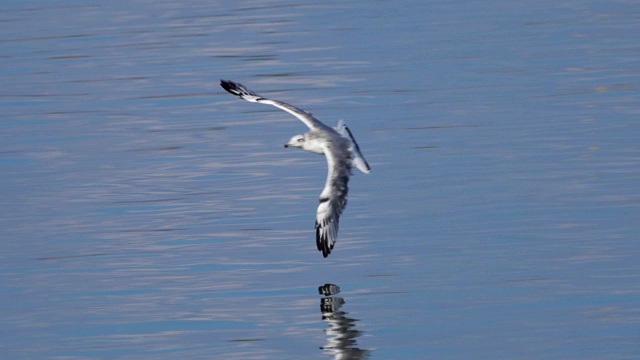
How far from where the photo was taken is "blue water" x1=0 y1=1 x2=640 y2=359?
1080 cm

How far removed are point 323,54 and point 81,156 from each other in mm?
7067

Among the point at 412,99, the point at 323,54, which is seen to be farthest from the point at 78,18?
the point at 412,99

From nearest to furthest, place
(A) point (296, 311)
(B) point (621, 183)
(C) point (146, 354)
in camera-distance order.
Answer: (C) point (146, 354) < (A) point (296, 311) < (B) point (621, 183)

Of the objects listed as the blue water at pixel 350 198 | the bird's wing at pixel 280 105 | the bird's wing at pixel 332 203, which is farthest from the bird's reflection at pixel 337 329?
the bird's wing at pixel 280 105

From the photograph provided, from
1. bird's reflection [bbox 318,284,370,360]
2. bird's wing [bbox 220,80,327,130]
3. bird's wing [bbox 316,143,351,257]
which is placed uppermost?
bird's wing [bbox 220,80,327,130]

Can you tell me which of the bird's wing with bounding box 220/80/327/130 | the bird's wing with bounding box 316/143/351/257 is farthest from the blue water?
the bird's wing with bounding box 220/80/327/130

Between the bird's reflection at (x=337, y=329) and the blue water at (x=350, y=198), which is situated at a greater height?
the blue water at (x=350, y=198)

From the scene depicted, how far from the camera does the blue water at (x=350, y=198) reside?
35.4ft

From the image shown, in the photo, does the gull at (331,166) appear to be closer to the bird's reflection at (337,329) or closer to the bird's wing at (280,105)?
the bird's wing at (280,105)

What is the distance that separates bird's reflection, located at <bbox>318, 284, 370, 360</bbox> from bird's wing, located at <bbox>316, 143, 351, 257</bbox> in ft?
2.20

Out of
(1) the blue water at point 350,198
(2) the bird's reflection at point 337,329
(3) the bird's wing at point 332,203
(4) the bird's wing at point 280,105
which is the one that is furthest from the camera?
(4) the bird's wing at point 280,105

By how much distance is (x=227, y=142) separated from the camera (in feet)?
58.4

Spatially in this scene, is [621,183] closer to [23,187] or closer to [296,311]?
[296,311]

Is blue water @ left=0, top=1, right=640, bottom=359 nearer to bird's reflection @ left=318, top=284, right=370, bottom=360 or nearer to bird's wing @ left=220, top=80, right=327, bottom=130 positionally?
bird's reflection @ left=318, top=284, right=370, bottom=360
